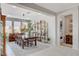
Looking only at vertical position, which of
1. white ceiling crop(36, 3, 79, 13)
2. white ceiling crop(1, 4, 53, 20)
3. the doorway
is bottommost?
the doorway

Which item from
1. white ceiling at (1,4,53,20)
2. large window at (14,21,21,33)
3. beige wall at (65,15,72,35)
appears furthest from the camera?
beige wall at (65,15,72,35)

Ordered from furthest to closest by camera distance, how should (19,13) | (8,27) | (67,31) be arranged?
(67,31) → (19,13) → (8,27)

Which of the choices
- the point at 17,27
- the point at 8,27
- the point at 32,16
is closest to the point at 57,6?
the point at 32,16

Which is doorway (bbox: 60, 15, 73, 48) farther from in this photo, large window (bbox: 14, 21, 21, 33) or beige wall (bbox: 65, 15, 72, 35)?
large window (bbox: 14, 21, 21, 33)

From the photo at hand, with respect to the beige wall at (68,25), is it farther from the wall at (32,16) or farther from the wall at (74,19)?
the wall at (32,16)

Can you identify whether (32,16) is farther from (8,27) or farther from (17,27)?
(8,27)

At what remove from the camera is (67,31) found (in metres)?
2.44

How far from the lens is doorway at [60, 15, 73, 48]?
2.38 m

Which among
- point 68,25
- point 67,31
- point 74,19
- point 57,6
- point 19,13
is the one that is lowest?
point 67,31

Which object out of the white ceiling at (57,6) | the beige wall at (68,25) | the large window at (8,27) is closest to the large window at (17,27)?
the large window at (8,27)

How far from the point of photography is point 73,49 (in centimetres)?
236

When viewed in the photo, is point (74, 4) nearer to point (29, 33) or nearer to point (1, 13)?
point (29, 33)

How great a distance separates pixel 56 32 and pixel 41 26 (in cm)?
42

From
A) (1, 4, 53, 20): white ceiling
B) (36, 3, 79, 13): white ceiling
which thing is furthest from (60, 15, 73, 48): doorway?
(1, 4, 53, 20): white ceiling
